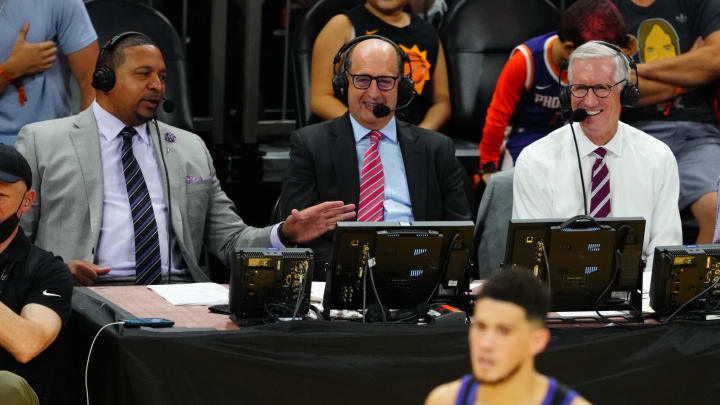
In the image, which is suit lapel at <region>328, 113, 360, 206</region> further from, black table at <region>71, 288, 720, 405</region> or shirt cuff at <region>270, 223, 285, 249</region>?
black table at <region>71, 288, 720, 405</region>

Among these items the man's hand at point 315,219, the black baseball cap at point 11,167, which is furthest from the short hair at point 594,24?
the black baseball cap at point 11,167

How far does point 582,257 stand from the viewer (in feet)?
10.8

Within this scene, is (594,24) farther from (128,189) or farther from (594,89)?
(128,189)

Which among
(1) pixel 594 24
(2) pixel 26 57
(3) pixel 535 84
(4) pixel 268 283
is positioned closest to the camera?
(4) pixel 268 283

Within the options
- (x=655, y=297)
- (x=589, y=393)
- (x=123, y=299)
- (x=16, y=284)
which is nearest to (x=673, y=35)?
(x=655, y=297)

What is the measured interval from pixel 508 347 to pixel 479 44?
4363 millimetres

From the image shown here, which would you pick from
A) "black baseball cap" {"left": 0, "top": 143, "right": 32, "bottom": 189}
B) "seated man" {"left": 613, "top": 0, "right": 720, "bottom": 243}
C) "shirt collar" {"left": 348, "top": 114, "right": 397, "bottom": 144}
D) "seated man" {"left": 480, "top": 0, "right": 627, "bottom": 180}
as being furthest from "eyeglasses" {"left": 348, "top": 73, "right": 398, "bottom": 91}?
"seated man" {"left": 613, "top": 0, "right": 720, "bottom": 243}

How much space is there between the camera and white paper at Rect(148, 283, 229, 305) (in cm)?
339

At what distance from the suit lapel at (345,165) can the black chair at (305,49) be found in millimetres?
1120

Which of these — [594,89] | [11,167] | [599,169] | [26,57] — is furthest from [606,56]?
[26,57]

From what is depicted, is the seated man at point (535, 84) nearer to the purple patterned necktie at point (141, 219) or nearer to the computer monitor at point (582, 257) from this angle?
the purple patterned necktie at point (141, 219)

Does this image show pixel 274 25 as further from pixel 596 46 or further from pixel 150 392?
pixel 150 392

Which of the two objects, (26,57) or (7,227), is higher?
(26,57)

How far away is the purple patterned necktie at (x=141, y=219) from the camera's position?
3959mm
